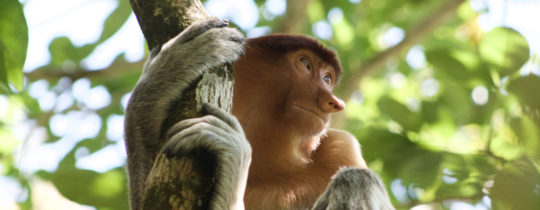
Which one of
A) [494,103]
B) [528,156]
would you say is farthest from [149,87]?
[528,156]

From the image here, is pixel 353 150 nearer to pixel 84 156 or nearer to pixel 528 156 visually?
pixel 528 156

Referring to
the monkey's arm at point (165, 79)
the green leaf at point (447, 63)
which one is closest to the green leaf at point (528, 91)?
the monkey's arm at point (165, 79)

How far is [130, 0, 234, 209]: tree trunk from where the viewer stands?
8.00ft

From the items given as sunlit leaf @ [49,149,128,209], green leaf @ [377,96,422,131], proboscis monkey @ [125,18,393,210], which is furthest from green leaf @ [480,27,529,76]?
sunlit leaf @ [49,149,128,209]

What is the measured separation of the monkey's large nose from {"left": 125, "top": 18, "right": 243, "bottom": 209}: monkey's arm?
48.4 inches

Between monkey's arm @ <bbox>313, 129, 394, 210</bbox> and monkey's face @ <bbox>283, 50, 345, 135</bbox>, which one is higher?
monkey's face @ <bbox>283, 50, 345, 135</bbox>

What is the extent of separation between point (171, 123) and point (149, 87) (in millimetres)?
425

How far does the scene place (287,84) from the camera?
456 centimetres

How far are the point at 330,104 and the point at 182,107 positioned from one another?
1.74 meters

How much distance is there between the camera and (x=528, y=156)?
1.58 meters

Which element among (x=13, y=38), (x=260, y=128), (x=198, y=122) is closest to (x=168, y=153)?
(x=198, y=122)

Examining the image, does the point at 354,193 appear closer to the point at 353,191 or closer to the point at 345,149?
→ the point at 353,191

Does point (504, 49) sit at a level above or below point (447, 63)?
above

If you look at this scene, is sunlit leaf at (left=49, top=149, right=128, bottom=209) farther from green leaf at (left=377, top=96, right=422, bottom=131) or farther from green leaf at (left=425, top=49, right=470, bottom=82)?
green leaf at (left=425, top=49, right=470, bottom=82)
